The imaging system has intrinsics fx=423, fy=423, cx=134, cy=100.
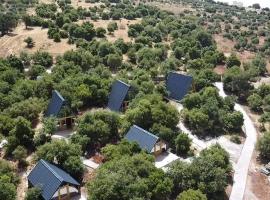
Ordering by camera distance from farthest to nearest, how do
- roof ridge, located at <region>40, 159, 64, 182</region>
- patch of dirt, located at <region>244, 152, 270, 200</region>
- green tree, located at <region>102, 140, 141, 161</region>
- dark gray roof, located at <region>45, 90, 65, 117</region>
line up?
dark gray roof, located at <region>45, 90, 65, 117</region> < patch of dirt, located at <region>244, 152, 270, 200</region> < green tree, located at <region>102, 140, 141, 161</region> < roof ridge, located at <region>40, 159, 64, 182</region>

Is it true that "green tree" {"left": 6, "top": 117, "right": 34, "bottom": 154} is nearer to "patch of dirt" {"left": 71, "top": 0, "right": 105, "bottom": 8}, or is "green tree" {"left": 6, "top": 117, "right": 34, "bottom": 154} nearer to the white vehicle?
the white vehicle

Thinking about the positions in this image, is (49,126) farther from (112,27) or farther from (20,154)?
(112,27)

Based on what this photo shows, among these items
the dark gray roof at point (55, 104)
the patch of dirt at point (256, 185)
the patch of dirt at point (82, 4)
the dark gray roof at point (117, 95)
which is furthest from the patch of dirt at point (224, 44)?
the dark gray roof at point (55, 104)

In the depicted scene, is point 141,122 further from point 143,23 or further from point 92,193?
point 143,23

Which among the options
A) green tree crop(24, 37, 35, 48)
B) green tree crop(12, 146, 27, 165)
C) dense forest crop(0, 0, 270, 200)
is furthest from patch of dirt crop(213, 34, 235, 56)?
green tree crop(12, 146, 27, 165)

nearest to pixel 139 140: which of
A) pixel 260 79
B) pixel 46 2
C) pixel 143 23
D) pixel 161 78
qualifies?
pixel 161 78

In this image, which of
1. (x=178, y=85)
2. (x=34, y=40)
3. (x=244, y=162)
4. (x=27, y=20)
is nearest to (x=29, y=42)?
(x=34, y=40)

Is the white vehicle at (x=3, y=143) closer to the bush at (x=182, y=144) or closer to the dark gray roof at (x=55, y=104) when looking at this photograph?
the dark gray roof at (x=55, y=104)
